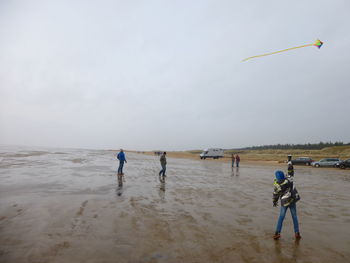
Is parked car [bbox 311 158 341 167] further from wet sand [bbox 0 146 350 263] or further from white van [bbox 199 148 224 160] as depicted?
wet sand [bbox 0 146 350 263]

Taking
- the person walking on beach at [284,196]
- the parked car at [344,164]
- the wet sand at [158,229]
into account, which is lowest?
the parked car at [344,164]

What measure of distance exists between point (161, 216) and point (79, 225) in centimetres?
247

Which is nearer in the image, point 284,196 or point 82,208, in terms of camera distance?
point 284,196

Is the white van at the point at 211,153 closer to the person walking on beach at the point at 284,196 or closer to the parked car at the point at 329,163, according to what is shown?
the parked car at the point at 329,163

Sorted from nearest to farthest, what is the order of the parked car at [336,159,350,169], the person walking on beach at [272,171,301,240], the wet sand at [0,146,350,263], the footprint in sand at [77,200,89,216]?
the wet sand at [0,146,350,263] → the person walking on beach at [272,171,301,240] → the footprint in sand at [77,200,89,216] → the parked car at [336,159,350,169]

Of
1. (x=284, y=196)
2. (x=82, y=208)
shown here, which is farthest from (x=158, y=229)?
(x=284, y=196)

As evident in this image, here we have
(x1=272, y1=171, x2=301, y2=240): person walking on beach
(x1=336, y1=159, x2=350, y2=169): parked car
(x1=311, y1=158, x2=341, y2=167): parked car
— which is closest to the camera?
(x1=272, y1=171, x2=301, y2=240): person walking on beach

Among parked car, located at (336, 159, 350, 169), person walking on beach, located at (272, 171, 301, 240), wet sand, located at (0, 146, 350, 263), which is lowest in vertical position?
parked car, located at (336, 159, 350, 169)

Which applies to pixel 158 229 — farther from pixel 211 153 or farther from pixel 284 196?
pixel 211 153

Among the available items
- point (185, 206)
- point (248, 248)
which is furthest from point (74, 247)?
point (185, 206)

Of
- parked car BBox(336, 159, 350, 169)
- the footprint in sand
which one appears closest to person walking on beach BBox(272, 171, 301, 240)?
the footprint in sand

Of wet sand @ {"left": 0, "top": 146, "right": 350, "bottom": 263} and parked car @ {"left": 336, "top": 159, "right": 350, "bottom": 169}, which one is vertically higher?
wet sand @ {"left": 0, "top": 146, "right": 350, "bottom": 263}

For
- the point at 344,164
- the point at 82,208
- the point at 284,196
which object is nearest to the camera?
the point at 284,196

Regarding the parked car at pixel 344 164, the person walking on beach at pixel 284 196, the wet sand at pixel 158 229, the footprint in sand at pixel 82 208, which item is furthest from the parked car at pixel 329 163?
the footprint in sand at pixel 82 208
